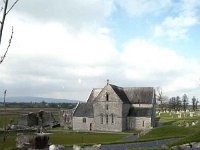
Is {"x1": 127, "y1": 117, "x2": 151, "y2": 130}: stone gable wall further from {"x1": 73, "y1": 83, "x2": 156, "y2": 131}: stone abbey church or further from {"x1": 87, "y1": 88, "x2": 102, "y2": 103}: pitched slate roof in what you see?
{"x1": 87, "y1": 88, "x2": 102, "y2": 103}: pitched slate roof

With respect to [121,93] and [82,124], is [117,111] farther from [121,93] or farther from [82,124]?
[82,124]

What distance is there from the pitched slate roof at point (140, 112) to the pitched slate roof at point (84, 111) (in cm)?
989

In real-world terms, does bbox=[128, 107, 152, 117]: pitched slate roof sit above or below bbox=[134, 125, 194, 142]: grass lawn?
above

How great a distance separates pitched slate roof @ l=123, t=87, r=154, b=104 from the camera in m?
91.5

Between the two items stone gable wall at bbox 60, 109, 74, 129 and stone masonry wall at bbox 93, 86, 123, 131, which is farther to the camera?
stone gable wall at bbox 60, 109, 74, 129

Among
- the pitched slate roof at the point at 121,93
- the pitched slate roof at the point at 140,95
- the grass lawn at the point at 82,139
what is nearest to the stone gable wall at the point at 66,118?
the pitched slate roof at the point at 121,93

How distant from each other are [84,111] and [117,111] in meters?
9.63

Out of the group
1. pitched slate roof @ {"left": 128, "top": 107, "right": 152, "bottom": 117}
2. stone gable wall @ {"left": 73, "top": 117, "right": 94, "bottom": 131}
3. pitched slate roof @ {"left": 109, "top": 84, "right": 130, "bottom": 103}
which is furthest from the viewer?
stone gable wall @ {"left": 73, "top": 117, "right": 94, "bottom": 131}

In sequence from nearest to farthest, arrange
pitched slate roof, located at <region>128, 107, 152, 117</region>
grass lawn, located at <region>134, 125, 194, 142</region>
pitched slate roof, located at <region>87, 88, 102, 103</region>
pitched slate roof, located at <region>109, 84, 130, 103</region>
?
grass lawn, located at <region>134, 125, 194, 142</region>, pitched slate roof, located at <region>128, 107, 152, 117</region>, pitched slate roof, located at <region>109, 84, 130, 103</region>, pitched slate roof, located at <region>87, 88, 102, 103</region>

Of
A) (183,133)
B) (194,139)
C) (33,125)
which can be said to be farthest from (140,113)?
(194,139)

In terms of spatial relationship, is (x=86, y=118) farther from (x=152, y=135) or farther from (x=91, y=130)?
(x=152, y=135)

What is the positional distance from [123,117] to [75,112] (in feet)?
42.4

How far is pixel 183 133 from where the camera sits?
5119cm

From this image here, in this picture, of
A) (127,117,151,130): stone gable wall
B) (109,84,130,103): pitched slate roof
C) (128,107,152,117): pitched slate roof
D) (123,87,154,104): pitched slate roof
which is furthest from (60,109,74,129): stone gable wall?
(128,107,152,117): pitched slate roof
